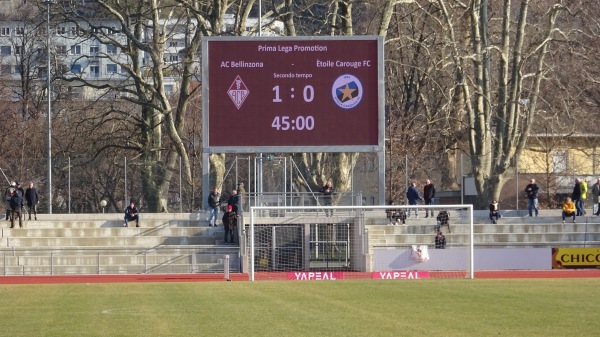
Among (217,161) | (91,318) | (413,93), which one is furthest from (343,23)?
(91,318)

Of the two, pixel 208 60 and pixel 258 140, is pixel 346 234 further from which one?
pixel 208 60

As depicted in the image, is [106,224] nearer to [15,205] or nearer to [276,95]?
[15,205]

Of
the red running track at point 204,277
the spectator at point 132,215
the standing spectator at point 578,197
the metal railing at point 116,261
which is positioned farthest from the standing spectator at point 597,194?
the spectator at point 132,215

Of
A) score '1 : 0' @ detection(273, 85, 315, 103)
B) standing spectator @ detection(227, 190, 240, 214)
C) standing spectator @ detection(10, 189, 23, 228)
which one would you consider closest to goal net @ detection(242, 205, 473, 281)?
standing spectator @ detection(227, 190, 240, 214)

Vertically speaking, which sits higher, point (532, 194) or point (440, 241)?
point (532, 194)

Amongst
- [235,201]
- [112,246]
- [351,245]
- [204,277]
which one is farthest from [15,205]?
[351,245]

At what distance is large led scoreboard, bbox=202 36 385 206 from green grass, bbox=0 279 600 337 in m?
9.72

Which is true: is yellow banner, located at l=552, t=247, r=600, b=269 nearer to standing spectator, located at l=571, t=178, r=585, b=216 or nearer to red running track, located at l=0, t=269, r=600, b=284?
red running track, located at l=0, t=269, r=600, b=284

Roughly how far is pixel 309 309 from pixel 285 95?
18.3 metres

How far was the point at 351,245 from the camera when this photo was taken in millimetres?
37000

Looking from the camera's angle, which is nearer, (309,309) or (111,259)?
(309,309)

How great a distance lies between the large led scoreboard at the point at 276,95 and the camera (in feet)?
122

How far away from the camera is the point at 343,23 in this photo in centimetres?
4847

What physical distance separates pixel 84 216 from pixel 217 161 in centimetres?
693
